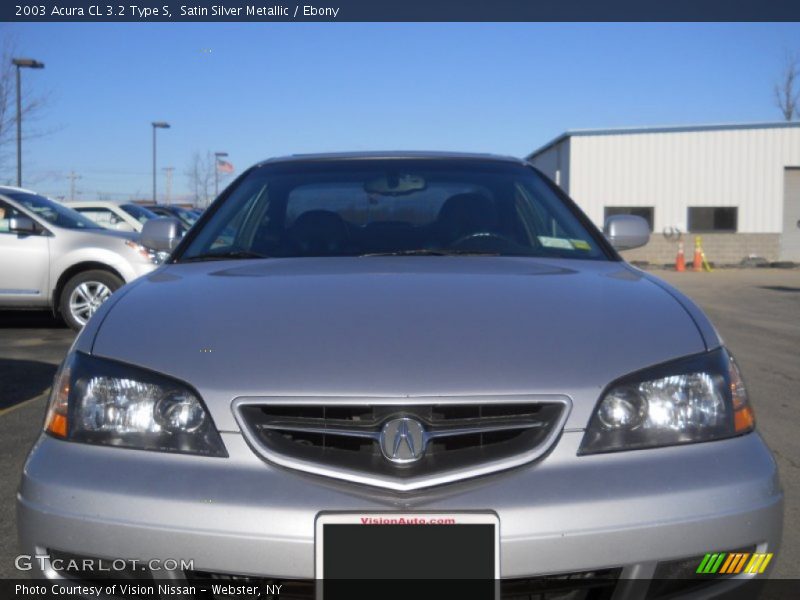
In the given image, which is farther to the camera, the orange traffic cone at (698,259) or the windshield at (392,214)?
the orange traffic cone at (698,259)

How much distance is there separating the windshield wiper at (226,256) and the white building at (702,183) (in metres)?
23.6

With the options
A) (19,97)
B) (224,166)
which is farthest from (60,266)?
(224,166)

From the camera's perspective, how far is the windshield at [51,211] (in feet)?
31.9

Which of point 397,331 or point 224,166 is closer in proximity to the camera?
point 397,331

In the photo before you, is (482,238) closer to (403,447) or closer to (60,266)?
(403,447)

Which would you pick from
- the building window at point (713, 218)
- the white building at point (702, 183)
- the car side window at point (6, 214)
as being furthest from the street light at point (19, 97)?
the building window at point (713, 218)

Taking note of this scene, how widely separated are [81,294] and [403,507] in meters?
8.36

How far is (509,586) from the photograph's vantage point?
184cm

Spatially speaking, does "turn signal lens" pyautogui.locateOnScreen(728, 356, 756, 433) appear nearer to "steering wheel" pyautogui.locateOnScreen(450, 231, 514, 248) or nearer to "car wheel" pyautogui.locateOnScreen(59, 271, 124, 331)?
"steering wheel" pyautogui.locateOnScreen(450, 231, 514, 248)

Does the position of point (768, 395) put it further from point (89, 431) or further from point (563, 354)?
point (89, 431)

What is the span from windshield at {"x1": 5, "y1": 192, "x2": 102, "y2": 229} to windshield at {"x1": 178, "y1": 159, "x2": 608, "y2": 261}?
22.3 feet

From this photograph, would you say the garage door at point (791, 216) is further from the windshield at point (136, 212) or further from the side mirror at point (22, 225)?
the side mirror at point (22, 225)

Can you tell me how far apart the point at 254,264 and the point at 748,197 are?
25.5 m

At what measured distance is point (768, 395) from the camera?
584 centimetres
